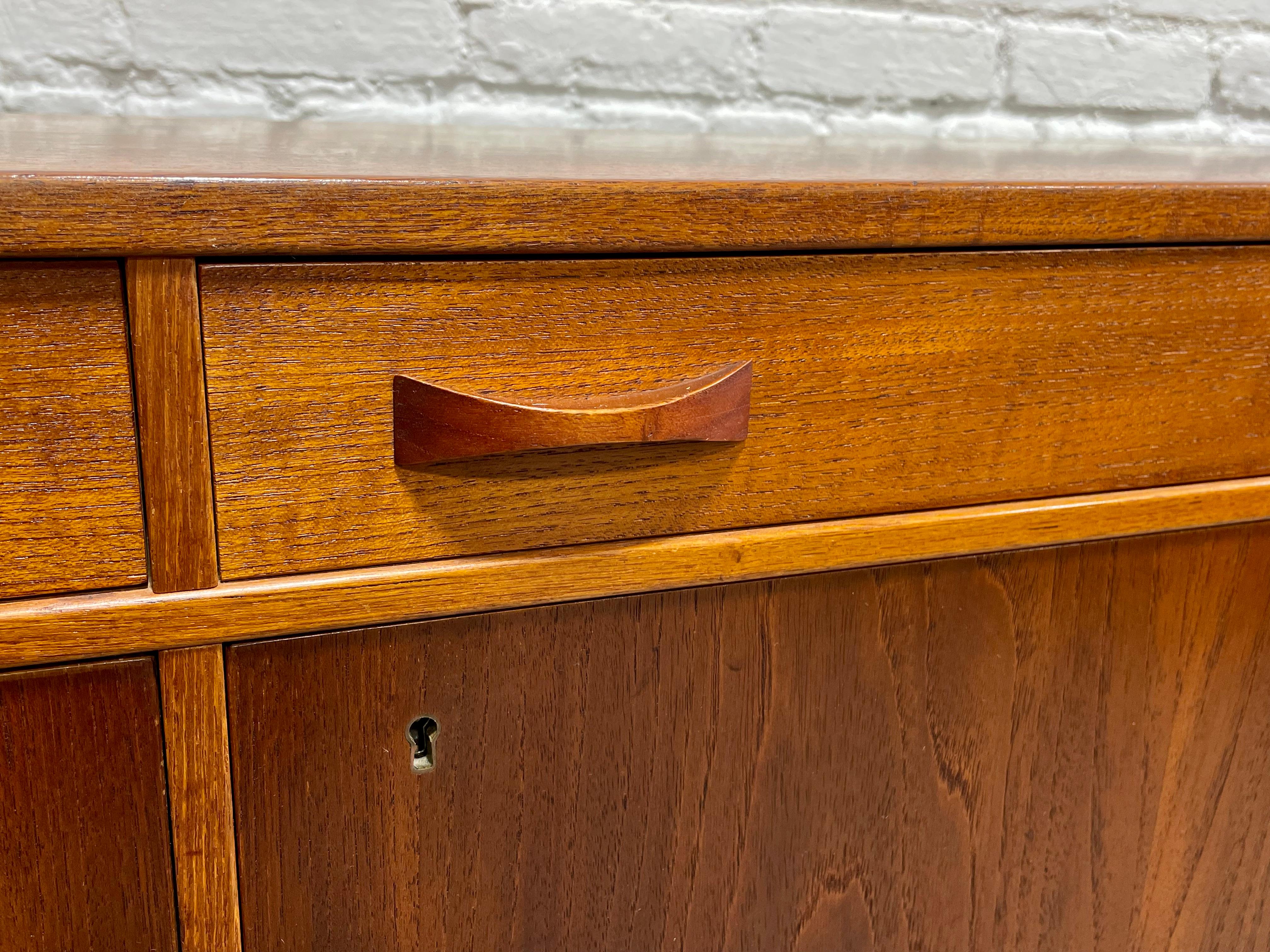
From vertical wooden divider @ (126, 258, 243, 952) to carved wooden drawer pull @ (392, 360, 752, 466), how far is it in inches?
2.6

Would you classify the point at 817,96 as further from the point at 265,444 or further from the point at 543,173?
the point at 265,444

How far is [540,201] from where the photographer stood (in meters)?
0.34

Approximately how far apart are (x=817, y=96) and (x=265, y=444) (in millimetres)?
642

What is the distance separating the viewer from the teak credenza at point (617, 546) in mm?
335

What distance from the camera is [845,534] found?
0.42 metres

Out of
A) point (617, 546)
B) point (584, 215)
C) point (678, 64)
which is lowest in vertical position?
point (617, 546)

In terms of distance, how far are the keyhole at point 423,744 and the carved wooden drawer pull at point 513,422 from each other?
10cm

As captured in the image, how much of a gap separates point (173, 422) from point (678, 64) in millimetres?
586

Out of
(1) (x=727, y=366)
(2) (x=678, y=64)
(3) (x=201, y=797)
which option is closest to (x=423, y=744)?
(3) (x=201, y=797)

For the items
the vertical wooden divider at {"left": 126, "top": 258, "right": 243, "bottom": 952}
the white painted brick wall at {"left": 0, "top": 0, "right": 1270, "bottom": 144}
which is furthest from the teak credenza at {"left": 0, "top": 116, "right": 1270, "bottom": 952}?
the white painted brick wall at {"left": 0, "top": 0, "right": 1270, "bottom": 144}

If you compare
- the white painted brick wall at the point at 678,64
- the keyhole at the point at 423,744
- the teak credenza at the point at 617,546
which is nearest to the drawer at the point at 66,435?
the teak credenza at the point at 617,546

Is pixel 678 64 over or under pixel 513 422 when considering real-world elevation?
over

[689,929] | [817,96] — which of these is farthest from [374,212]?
[817,96]

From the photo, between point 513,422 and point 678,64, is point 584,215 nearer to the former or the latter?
point 513,422
